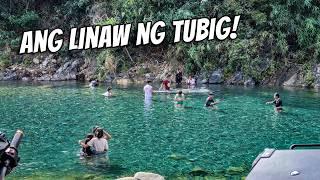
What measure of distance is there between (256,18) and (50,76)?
2087 cm

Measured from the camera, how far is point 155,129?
65.8 ft

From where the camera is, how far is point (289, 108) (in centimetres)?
2545

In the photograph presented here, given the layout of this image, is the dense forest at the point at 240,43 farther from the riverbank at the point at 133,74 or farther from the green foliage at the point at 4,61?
the green foliage at the point at 4,61

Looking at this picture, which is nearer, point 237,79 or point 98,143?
point 98,143

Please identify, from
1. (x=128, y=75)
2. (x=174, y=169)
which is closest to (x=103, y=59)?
(x=128, y=75)

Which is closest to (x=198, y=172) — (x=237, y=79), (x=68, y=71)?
(x=237, y=79)

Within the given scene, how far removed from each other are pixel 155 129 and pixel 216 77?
2025 cm

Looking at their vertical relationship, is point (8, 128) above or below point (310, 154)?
below

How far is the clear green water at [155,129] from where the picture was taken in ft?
46.0

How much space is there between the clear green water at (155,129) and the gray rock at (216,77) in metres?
6.22

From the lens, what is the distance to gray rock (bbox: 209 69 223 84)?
3947cm

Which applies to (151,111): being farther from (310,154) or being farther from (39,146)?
(310,154)

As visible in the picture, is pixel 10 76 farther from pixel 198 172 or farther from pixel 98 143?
pixel 198 172

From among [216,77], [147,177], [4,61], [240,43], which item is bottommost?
[147,177]
